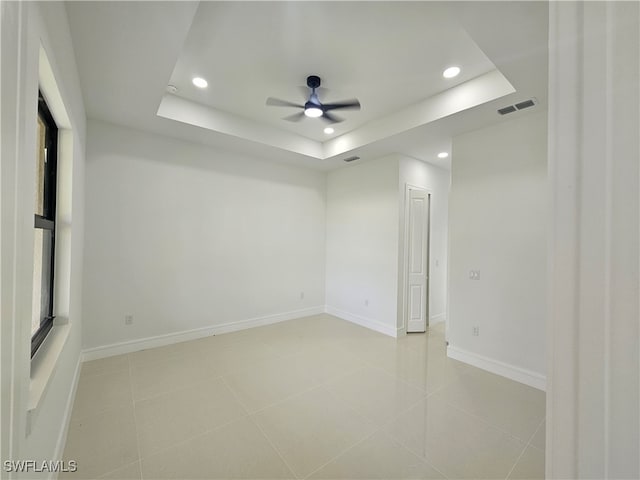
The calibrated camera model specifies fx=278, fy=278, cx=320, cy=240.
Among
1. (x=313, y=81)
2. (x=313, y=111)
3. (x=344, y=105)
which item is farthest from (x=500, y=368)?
(x=313, y=81)

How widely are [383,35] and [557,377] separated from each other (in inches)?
101

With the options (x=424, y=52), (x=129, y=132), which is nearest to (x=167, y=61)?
(x=129, y=132)

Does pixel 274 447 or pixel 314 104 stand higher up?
pixel 314 104

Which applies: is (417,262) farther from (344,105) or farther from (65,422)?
(65,422)

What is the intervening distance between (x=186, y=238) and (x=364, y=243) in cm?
274

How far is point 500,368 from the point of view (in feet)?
10.1

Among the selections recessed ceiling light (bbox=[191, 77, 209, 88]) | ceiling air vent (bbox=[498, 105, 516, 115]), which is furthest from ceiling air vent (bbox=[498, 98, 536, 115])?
recessed ceiling light (bbox=[191, 77, 209, 88])

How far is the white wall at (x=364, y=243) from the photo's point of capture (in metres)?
4.27

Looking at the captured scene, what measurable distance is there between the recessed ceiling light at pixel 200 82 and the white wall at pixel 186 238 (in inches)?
42.5

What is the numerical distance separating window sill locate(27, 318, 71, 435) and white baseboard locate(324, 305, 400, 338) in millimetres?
3705

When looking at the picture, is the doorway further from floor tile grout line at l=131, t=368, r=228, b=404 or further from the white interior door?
floor tile grout line at l=131, t=368, r=228, b=404

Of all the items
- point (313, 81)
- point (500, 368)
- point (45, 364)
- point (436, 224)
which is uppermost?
point (313, 81)

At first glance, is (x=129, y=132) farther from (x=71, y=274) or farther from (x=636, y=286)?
(x=636, y=286)

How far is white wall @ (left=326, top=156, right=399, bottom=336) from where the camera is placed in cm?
427
